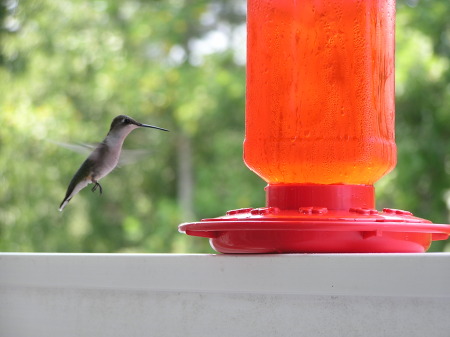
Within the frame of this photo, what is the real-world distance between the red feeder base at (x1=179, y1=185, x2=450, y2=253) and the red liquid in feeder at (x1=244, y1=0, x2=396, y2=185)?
7 centimetres

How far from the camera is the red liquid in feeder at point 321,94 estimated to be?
3.94ft

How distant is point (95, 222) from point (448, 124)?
3.38m

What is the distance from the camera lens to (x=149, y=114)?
7508 mm

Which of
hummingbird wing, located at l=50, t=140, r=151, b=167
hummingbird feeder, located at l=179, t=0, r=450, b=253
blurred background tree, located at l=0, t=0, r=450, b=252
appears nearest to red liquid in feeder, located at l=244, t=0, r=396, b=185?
hummingbird feeder, located at l=179, t=0, r=450, b=253

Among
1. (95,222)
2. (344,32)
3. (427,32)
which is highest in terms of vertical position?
(427,32)

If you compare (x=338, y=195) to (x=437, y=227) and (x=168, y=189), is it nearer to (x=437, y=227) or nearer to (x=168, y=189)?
(x=437, y=227)

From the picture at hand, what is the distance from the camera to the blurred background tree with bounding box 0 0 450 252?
17.3ft
